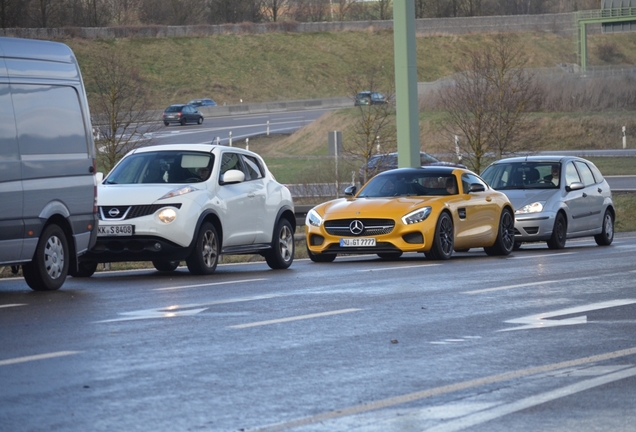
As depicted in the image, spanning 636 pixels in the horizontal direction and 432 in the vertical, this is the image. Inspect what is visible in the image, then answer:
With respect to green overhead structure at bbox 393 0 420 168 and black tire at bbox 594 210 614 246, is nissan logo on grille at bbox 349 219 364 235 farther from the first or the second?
black tire at bbox 594 210 614 246

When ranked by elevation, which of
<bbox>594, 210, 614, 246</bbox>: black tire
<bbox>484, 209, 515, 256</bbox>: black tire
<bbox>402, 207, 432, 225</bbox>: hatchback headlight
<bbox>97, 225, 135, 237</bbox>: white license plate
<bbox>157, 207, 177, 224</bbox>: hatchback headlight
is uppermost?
<bbox>157, 207, 177, 224</bbox>: hatchback headlight

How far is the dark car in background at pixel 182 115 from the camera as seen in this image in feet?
254

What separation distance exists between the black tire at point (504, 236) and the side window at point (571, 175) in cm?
272

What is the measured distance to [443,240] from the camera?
18984mm

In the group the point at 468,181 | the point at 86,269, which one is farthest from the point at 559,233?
the point at 86,269

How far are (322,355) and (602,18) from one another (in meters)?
87.0

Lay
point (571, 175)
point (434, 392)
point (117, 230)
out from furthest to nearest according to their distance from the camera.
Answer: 1. point (571, 175)
2. point (117, 230)
3. point (434, 392)

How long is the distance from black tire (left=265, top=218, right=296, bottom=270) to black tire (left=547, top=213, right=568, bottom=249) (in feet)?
19.7

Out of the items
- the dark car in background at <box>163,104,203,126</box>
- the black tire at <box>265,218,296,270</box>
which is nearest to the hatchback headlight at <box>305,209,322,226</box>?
the black tire at <box>265,218,296,270</box>

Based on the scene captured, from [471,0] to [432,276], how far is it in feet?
399

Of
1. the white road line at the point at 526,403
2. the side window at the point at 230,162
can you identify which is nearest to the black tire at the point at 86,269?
the side window at the point at 230,162

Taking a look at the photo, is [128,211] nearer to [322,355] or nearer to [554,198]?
[322,355]

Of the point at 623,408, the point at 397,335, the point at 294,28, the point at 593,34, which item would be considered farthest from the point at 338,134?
the point at 593,34

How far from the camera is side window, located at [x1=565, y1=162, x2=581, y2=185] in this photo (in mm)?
23391
